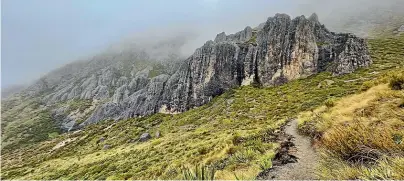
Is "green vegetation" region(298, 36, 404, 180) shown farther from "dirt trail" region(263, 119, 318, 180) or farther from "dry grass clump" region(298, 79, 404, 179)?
"dirt trail" region(263, 119, 318, 180)

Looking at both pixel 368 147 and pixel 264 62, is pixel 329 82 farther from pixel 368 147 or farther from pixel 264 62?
pixel 368 147

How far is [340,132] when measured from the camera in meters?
6.76

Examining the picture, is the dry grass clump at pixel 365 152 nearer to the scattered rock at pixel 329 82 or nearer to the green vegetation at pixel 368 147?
the green vegetation at pixel 368 147

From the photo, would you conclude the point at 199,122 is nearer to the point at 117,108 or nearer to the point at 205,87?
the point at 205,87

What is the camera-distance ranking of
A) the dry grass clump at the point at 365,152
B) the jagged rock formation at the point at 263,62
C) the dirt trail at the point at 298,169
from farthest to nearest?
the jagged rock formation at the point at 263,62 → the dirt trail at the point at 298,169 → the dry grass clump at the point at 365,152

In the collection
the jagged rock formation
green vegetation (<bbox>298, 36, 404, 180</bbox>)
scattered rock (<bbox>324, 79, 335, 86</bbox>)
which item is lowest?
scattered rock (<bbox>324, 79, 335, 86</bbox>)

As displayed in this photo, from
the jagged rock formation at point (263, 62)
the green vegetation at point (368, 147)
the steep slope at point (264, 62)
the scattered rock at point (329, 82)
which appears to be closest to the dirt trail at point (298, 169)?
the green vegetation at point (368, 147)

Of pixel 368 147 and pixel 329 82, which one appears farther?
pixel 329 82

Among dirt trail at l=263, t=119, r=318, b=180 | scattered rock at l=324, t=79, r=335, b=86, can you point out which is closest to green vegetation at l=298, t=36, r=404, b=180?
dirt trail at l=263, t=119, r=318, b=180

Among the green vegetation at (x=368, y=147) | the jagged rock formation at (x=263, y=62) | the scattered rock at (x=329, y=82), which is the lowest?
the scattered rock at (x=329, y=82)

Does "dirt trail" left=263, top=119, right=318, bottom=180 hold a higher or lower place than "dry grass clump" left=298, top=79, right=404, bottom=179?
lower

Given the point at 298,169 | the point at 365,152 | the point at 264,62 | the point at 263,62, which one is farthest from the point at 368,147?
the point at 263,62

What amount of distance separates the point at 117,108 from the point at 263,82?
78.6 metres

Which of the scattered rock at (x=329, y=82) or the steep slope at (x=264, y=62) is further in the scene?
the steep slope at (x=264, y=62)
